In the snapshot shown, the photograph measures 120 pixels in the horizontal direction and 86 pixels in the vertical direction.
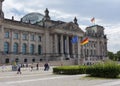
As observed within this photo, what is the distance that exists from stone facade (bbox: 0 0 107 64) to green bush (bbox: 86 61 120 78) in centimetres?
5000

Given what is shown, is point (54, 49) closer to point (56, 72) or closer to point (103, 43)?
point (103, 43)

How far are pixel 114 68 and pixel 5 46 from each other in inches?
2262

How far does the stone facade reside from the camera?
78875mm

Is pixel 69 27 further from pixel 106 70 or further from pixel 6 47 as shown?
pixel 106 70

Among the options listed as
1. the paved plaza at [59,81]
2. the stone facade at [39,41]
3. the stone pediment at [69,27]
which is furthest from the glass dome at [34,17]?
the paved plaza at [59,81]

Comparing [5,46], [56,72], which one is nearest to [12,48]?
[5,46]

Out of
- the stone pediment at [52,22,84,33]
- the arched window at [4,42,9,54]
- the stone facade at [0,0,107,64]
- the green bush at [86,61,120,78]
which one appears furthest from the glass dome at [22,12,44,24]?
the green bush at [86,61,120,78]

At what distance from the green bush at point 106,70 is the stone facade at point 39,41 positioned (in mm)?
50004

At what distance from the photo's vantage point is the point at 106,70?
28.2 metres

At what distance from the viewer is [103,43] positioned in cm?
12656

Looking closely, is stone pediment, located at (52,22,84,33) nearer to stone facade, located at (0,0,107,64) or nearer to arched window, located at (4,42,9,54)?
stone facade, located at (0,0,107,64)

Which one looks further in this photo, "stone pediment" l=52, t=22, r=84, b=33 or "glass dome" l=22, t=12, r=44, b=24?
A: "glass dome" l=22, t=12, r=44, b=24

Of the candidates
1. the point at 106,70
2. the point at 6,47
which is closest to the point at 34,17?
the point at 6,47

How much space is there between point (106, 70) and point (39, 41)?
2542 inches
